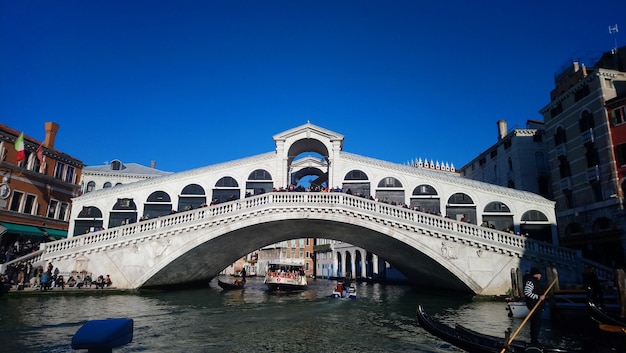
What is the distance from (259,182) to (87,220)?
40.2 ft

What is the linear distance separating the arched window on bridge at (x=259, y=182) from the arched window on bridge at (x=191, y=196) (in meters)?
3.36

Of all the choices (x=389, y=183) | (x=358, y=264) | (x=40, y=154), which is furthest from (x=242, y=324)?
(x=358, y=264)

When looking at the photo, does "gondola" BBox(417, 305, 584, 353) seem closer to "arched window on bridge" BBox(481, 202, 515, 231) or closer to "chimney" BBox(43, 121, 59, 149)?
"arched window on bridge" BBox(481, 202, 515, 231)

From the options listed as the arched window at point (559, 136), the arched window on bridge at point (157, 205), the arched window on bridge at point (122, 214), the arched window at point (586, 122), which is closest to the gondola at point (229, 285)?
the arched window on bridge at point (157, 205)

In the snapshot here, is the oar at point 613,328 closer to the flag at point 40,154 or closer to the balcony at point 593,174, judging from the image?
the balcony at point 593,174

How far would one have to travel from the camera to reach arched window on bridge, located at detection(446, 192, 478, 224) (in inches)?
1002

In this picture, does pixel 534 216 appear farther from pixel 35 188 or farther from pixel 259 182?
pixel 35 188

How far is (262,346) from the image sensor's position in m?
9.43

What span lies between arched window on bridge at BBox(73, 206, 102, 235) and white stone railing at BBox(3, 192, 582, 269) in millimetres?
6150

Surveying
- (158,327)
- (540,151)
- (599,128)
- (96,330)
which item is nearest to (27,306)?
(158,327)

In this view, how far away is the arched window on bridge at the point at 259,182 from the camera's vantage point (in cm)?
2714

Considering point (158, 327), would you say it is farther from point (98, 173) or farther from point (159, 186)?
point (98, 173)

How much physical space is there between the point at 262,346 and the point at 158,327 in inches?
168

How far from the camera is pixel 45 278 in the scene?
60.4 feet
